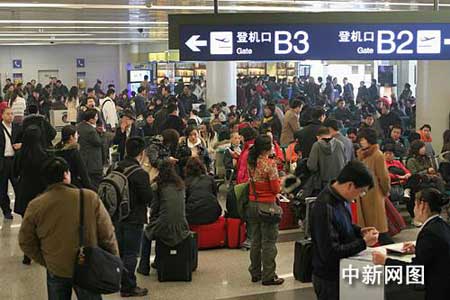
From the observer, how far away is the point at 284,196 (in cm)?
952

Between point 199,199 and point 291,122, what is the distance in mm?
4288

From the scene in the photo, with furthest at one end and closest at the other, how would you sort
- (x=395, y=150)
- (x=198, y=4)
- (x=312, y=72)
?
1. (x=312, y=72)
2. (x=198, y=4)
3. (x=395, y=150)

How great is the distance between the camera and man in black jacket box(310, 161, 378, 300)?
169 inches

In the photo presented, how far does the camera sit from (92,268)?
4602 millimetres

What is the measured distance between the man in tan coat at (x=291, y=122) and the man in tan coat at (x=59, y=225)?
7566 mm

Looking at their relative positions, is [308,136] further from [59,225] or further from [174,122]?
[59,225]

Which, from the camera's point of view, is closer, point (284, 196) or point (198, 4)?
point (284, 196)

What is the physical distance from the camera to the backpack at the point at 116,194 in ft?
21.0

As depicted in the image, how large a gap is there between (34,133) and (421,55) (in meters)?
4.28

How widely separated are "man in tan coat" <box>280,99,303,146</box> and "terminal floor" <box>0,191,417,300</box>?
3696mm

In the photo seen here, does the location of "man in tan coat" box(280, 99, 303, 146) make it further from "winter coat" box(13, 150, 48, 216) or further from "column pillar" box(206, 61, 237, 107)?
"column pillar" box(206, 61, 237, 107)

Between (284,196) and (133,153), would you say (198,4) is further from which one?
(133,153)

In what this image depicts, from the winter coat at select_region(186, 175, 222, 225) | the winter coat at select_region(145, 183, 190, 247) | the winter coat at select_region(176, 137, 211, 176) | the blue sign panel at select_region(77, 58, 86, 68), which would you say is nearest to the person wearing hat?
the winter coat at select_region(176, 137, 211, 176)

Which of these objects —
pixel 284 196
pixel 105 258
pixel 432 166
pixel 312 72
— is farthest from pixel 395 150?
pixel 312 72
